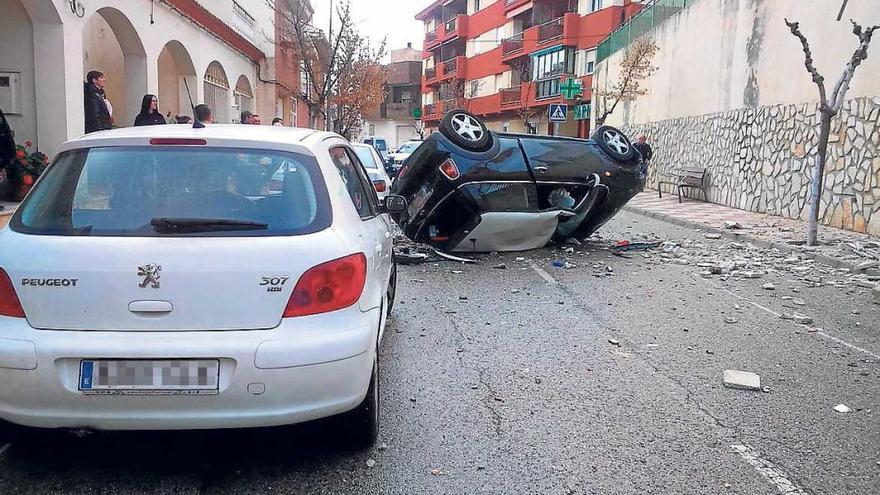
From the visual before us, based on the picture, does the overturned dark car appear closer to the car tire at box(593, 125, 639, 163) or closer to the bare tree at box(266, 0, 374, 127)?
the car tire at box(593, 125, 639, 163)

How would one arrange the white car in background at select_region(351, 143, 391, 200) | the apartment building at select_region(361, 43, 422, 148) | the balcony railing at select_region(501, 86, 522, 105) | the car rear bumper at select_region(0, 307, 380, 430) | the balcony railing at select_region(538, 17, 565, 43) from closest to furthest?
the car rear bumper at select_region(0, 307, 380, 430), the white car in background at select_region(351, 143, 391, 200), the balcony railing at select_region(538, 17, 565, 43), the balcony railing at select_region(501, 86, 522, 105), the apartment building at select_region(361, 43, 422, 148)

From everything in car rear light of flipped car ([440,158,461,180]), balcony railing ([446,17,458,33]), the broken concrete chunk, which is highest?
balcony railing ([446,17,458,33])

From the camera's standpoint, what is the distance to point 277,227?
3277mm

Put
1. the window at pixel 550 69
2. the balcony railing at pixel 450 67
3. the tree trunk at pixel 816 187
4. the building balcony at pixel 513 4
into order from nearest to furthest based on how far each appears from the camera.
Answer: the tree trunk at pixel 816 187 < the window at pixel 550 69 < the building balcony at pixel 513 4 < the balcony railing at pixel 450 67

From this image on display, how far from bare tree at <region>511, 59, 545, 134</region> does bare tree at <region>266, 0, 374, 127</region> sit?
54.7 feet

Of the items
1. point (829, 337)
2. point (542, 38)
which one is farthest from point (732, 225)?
point (542, 38)

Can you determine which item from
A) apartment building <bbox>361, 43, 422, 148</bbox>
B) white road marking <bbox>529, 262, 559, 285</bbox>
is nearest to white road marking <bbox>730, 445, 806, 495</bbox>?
white road marking <bbox>529, 262, 559, 285</bbox>

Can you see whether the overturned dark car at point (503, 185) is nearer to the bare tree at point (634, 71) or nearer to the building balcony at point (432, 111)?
the bare tree at point (634, 71)

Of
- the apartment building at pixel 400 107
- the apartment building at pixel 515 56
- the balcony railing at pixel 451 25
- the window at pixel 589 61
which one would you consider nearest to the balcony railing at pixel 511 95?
the apartment building at pixel 515 56

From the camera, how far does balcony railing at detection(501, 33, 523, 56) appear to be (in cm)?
4794

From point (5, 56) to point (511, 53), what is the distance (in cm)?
4143

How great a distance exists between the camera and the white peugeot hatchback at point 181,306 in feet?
9.74

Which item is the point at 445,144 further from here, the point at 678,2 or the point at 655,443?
the point at 678,2

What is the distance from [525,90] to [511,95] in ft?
6.14
